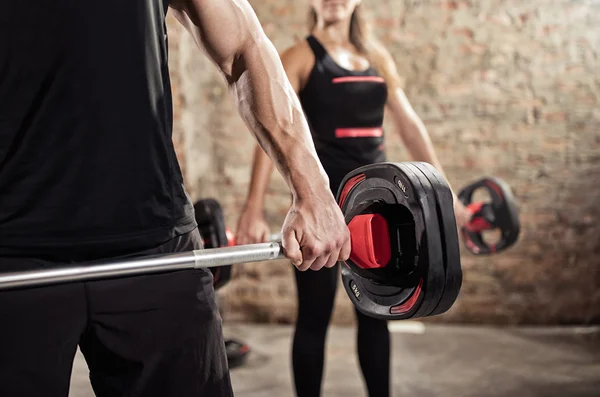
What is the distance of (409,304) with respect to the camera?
3.63 ft

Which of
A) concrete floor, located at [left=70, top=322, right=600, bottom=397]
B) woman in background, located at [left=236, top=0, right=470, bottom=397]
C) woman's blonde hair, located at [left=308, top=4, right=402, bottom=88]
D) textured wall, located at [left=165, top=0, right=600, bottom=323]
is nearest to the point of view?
woman in background, located at [left=236, top=0, right=470, bottom=397]

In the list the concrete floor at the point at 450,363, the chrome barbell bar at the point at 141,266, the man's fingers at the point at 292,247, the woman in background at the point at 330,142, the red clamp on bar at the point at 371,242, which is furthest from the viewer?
the concrete floor at the point at 450,363

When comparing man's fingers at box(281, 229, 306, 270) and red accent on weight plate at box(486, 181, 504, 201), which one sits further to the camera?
red accent on weight plate at box(486, 181, 504, 201)

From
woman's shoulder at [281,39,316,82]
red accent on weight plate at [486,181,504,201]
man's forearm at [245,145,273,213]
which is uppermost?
woman's shoulder at [281,39,316,82]

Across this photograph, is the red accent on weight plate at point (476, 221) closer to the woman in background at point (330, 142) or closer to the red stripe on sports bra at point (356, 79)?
the woman in background at point (330, 142)

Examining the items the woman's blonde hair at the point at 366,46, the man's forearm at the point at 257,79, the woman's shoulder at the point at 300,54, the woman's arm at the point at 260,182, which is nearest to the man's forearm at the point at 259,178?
the woman's arm at the point at 260,182

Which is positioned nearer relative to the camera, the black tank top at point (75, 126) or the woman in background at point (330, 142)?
the black tank top at point (75, 126)

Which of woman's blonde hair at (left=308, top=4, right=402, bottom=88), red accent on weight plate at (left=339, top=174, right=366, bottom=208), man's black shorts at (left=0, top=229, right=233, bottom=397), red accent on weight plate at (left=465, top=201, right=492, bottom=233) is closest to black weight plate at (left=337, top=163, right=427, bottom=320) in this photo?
red accent on weight plate at (left=339, top=174, right=366, bottom=208)

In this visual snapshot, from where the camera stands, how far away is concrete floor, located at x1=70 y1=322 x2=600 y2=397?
2.79 meters

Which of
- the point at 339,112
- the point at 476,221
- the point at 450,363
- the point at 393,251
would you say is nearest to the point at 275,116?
the point at 393,251

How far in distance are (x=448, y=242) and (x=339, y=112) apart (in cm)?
112

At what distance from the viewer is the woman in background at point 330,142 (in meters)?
2.08

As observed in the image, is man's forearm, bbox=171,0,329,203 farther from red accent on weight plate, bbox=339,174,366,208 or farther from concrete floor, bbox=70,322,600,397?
concrete floor, bbox=70,322,600,397

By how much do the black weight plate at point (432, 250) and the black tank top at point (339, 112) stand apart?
1053mm
